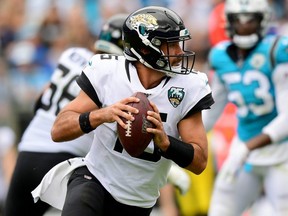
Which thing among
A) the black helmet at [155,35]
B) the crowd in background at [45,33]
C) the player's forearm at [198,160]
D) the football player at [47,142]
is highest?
the black helmet at [155,35]

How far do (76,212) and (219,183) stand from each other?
248cm

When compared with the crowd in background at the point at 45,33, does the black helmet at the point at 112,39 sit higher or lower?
higher

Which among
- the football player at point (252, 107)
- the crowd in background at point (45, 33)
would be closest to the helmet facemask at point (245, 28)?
the football player at point (252, 107)

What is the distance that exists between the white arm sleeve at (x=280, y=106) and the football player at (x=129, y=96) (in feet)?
6.00

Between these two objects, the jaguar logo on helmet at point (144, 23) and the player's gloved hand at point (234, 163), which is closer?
the jaguar logo on helmet at point (144, 23)

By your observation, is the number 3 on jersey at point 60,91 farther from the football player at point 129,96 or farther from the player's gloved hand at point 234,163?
the player's gloved hand at point 234,163

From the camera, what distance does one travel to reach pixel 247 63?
7422 mm

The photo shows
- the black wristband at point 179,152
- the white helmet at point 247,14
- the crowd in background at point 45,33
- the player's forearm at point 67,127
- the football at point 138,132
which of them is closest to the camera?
the football at point 138,132

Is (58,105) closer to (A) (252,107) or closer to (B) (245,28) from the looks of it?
(A) (252,107)

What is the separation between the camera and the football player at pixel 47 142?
6.38 metres

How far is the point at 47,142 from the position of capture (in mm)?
6488

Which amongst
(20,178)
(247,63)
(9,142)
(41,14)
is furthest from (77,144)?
(41,14)

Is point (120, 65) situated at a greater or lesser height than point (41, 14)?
greater

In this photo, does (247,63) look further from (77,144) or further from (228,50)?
(77,144)
